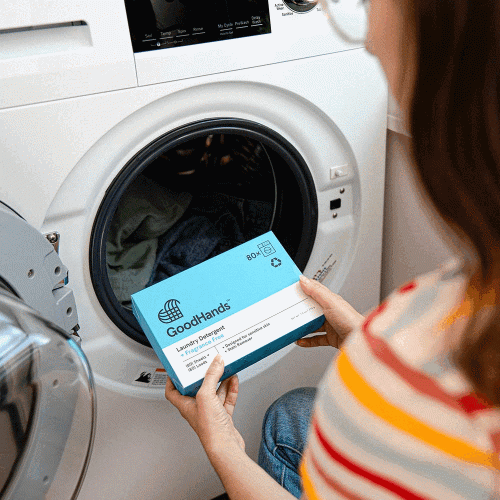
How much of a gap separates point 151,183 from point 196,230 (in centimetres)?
12

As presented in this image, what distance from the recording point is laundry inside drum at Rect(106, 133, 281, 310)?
37.1 inches

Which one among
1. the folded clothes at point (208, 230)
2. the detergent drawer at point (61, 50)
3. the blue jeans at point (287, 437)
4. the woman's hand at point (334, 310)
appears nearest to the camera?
the detergent drawer at point (61, 50)

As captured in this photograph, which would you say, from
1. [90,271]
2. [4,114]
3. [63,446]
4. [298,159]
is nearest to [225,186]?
[298,159]

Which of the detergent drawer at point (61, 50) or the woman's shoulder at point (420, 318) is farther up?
the detergent drawer at point (61, 50)

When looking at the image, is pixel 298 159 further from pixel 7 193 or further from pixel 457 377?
pixel 457 377

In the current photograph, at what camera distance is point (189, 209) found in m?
1.02

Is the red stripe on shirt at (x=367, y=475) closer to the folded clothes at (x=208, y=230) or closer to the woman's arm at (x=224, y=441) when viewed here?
the woman's arm at (x=224, y=441)

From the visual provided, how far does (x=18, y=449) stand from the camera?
548 mm

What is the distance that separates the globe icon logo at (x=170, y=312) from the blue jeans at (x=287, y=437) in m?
0.32

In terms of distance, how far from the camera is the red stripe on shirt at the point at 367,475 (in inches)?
13.7

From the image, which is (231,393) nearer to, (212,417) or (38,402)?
(212,417)

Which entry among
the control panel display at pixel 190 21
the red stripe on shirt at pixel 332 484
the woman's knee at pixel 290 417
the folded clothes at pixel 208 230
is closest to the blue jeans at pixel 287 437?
the woman's knee at pixel 290 417

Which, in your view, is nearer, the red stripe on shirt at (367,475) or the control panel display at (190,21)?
the red stripe on shirt at (367,475)

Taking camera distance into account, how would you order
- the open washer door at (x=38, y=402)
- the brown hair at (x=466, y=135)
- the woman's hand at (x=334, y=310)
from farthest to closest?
the woman's hand at (x=334, y=310) → the open washer door at (x=38, y=402) → the brown hair at (x=466, y=135)
